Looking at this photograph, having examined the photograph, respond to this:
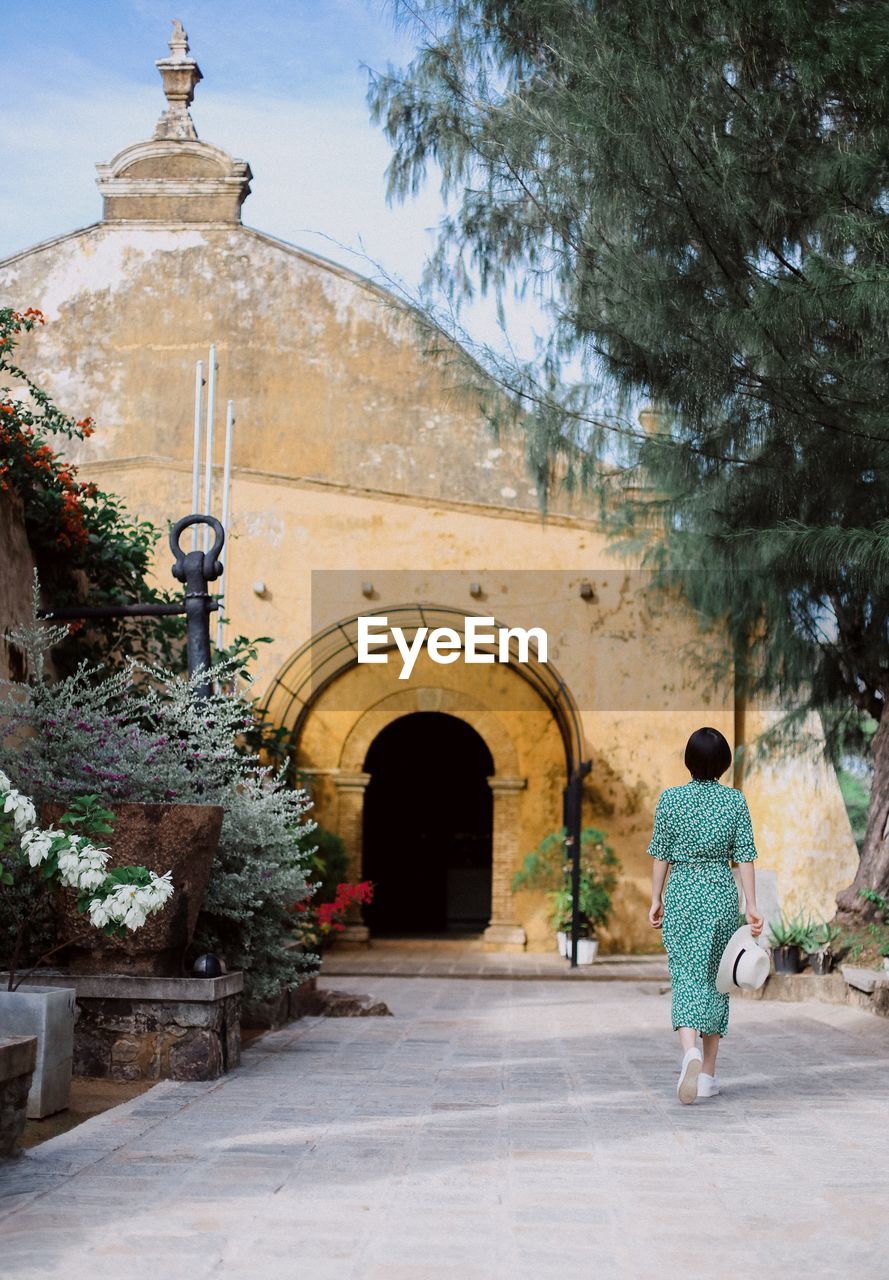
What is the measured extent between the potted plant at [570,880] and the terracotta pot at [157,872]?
8.69 metres

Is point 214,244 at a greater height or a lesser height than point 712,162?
greater

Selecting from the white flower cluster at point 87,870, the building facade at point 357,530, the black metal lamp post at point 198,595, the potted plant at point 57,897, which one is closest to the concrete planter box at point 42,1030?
the potted plant at point 57,897

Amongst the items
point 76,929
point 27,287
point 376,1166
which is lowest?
point 376,1166

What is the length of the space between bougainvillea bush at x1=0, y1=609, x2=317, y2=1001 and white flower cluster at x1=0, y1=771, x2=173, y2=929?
4.44ft

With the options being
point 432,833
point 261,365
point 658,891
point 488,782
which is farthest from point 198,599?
point 432,833

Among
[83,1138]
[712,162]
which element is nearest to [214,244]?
[712,162]

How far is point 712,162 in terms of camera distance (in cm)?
714

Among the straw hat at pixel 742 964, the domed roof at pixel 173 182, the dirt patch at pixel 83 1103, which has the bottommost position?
the dirt patch at pixel 83 1103

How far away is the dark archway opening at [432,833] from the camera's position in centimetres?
2057

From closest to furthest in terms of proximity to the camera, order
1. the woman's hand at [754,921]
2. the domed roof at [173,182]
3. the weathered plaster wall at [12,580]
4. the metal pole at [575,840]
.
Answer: the woman's hand at [754,921]
the weathered plaster wall at [12,580]
the metal pole at [575,840]
the domed roof at [173,182]

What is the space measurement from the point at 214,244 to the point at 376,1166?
1453cm

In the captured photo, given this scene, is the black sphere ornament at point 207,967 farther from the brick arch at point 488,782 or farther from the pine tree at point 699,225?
the brick arch at point 488,782

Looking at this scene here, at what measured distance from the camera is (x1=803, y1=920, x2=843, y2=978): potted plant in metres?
10.6

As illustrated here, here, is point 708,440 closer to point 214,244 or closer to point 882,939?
point 882,939
